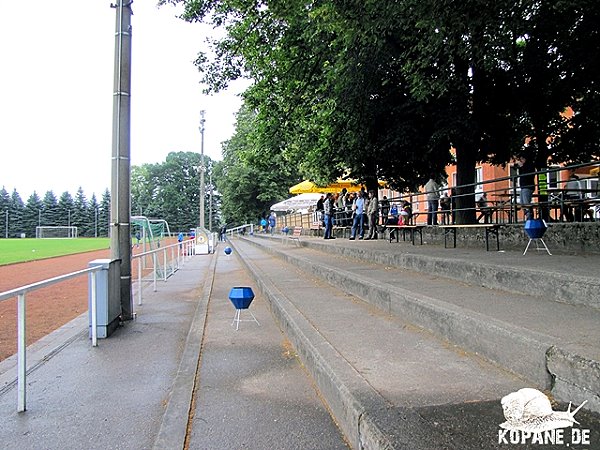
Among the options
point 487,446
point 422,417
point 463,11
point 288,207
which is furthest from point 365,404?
point 288,207

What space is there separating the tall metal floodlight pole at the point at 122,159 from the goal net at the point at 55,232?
101 metres

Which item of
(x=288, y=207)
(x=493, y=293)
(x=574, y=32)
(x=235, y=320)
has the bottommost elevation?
(x=235, y=320)

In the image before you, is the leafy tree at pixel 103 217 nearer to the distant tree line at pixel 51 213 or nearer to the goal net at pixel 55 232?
the distant tree line at pixel 51 213

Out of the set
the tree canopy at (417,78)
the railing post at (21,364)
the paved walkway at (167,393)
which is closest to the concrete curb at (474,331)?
the paved walkway at (167,393)

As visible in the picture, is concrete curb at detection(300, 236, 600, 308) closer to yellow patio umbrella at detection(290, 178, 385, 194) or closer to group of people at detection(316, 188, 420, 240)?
group of people at detection(316, 188, 420, 240)

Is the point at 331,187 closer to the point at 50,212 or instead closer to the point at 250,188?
the point at 250,188

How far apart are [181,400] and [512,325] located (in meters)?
2.78

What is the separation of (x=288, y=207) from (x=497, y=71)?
19.9 metres

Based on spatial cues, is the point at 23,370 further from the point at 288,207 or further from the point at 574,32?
the point at 288,207

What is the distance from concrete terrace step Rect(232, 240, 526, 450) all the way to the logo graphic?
78 millimetres

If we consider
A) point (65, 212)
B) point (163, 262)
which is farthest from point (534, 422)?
point (65, 212)

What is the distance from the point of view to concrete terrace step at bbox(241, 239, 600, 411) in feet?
9.76

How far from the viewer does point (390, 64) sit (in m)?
12.1

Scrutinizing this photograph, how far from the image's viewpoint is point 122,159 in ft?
25.6
